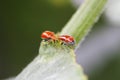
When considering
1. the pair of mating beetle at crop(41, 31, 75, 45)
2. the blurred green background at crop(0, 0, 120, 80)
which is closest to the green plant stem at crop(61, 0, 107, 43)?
the pair of mating beetle at crop(41, 31, 75, 45)

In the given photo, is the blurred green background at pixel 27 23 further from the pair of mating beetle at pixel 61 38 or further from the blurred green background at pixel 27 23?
the pair of mating beetle at pixel 61 38

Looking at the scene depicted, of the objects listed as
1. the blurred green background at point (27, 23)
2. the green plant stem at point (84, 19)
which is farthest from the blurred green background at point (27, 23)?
the green plant stem at point (84, 19)

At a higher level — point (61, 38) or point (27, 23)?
point (27, 23)

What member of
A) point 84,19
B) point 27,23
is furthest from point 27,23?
point 84,19

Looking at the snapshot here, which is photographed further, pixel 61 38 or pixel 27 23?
pixel 27 23

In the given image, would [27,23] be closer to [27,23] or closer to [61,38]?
[27,23]

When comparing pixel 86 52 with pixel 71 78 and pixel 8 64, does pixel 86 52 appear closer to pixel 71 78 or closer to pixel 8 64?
pixel 8 64

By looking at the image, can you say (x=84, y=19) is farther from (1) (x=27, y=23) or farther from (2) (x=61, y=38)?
(1) (x=27, y=23)
